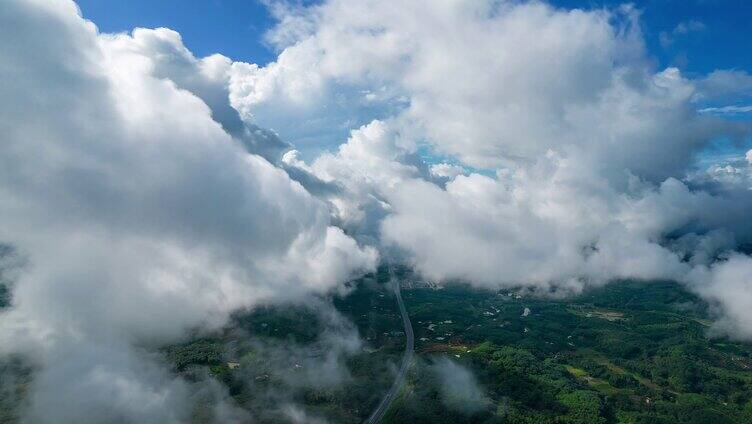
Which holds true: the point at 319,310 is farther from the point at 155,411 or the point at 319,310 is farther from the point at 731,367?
the point at 731,367

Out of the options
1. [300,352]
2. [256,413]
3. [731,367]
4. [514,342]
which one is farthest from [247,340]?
[731,367]

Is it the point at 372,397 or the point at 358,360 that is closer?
the point at 372,397

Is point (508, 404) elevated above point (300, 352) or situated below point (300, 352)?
below

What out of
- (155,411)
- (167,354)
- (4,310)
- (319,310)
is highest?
(319,310)

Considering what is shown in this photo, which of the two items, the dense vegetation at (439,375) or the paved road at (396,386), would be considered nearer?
the dense vegetation at (439,375)

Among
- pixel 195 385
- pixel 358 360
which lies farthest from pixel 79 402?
pixel 358 360

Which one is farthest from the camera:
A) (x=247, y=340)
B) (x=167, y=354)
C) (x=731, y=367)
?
(x=731, y=367)

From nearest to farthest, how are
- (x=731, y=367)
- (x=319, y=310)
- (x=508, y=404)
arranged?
(x=508, y=404) < (x=731, y=367) < (x=319, y=310)

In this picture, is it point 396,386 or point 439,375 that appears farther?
point 439,375

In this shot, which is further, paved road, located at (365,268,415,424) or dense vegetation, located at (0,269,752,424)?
paved road, located at (365,268,415,424)

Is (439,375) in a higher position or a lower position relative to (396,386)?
higher
